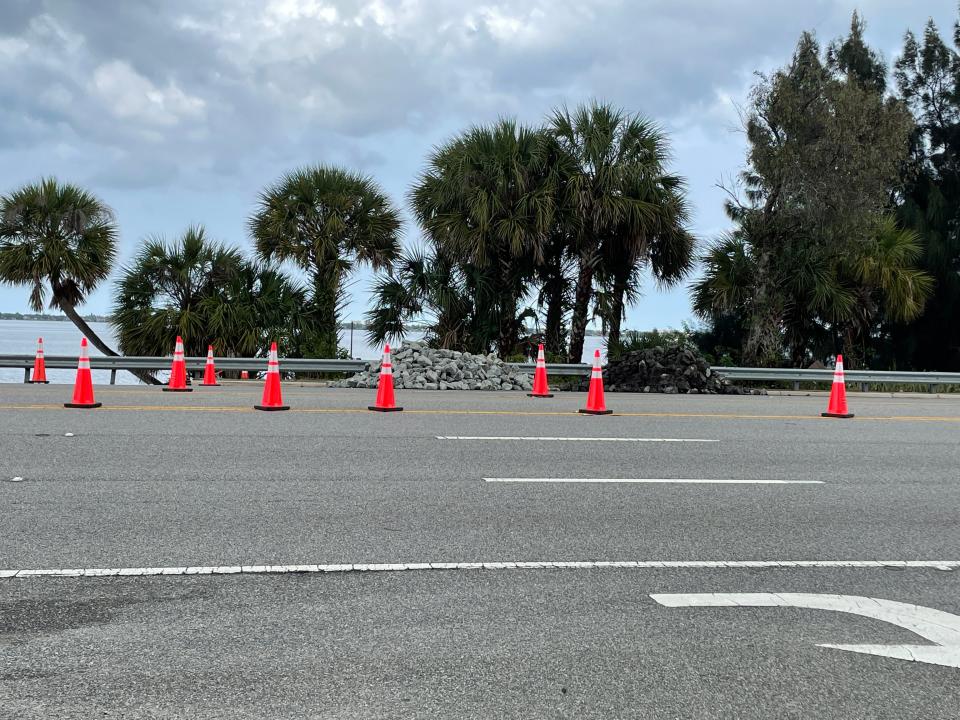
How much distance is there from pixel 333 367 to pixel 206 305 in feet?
17.7

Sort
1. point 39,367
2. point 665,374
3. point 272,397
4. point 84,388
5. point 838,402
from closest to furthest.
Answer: point 84,388
point 272,397
point 838,402
point 39,367
point 665,374

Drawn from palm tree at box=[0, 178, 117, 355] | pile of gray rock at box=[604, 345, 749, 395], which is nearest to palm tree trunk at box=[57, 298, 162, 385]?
palm tree at box=[0, 178, 117, 355]

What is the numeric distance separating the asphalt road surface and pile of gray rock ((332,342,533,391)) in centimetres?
979

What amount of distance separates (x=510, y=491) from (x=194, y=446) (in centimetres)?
364

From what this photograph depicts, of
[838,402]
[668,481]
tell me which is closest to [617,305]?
[838,402]

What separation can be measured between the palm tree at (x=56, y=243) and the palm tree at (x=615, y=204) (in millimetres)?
13085

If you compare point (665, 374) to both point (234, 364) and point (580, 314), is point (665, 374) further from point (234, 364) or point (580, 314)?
point (234, 364)

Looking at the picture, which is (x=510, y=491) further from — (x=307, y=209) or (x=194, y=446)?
(x=307, y=209)

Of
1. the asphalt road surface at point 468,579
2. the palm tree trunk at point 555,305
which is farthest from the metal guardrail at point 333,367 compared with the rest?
the asphalt road surface at point 468,579

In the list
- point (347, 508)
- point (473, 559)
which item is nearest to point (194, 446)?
point (347, 508)

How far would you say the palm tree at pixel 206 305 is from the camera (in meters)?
24.9

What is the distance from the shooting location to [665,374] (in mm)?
21672

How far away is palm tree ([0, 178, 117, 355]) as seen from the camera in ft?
88.7

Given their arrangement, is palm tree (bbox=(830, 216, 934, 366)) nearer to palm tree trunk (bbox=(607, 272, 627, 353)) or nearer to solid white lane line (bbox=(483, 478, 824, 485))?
palm tree trunk (bbox=(607, 272, 627, 353))
